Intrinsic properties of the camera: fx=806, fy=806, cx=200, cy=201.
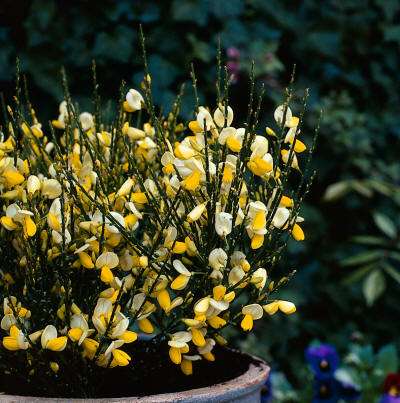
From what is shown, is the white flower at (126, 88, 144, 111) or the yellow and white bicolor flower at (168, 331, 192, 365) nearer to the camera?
the yellow and white bicolor flower at (168, 331, 192, 365)

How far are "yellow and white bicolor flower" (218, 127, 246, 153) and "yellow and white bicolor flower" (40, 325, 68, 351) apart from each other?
287 millimetres

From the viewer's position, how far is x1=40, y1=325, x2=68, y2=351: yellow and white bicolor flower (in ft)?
2.91

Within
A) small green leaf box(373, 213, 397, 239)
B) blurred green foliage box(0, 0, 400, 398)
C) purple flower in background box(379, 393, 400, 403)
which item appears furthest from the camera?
small green leaf box(373, 213, 397, 239)

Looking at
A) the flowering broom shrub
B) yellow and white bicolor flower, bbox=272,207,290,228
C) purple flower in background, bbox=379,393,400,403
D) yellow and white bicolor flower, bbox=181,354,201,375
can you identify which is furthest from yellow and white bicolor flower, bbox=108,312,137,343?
purple flower in background, bbox=379,393,400,403

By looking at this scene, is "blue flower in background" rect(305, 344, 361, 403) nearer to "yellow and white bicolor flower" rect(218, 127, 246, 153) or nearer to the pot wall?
the pot wall

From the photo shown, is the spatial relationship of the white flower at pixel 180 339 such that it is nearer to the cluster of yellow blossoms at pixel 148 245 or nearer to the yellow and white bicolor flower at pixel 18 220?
the cluster of yellow blossoms at pixel 148 245

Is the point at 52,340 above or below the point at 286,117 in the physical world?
below

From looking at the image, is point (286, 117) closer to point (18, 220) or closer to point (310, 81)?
point (18, 220)

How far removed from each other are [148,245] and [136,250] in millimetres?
69

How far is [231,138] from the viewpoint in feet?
3.06

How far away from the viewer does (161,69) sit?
2.19 metres

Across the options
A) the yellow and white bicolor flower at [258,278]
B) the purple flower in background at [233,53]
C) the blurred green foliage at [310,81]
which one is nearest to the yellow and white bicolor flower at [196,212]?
the yellow and white bicolor flower at [258,278]

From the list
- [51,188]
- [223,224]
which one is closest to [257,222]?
[223,224]

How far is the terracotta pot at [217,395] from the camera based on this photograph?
87cm
